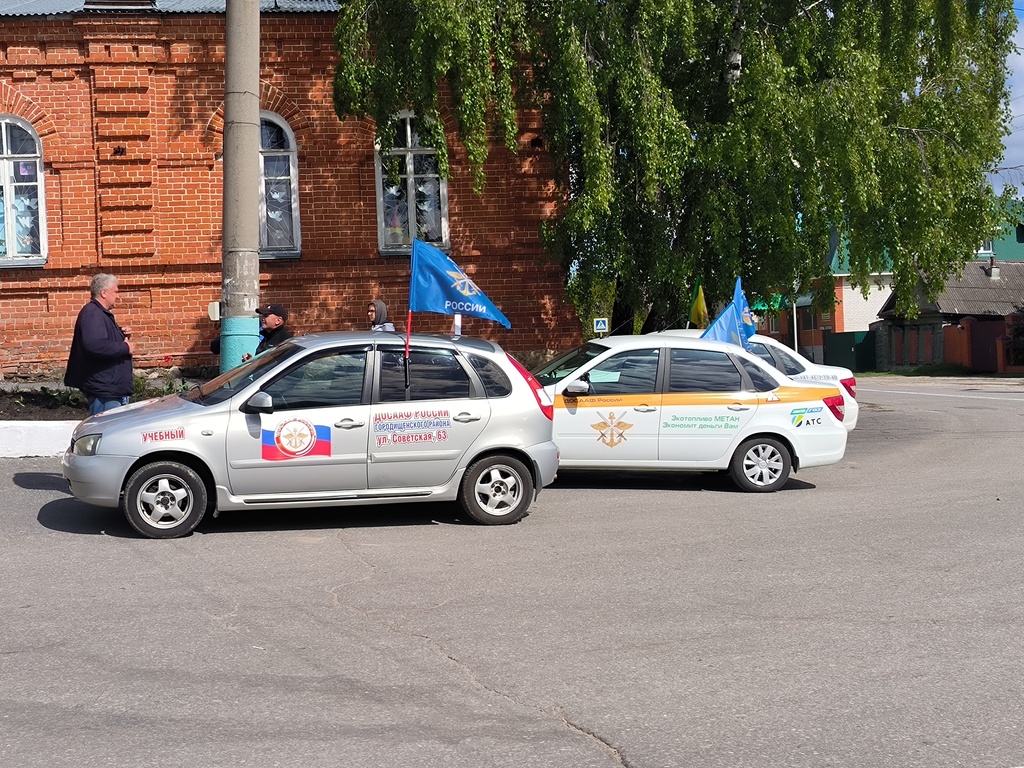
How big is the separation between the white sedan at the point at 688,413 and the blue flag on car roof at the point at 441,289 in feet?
3.24

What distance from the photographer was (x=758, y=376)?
1181 cm

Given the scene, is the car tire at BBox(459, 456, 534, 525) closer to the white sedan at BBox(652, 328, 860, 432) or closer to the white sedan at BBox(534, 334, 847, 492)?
the white sedan at BBox(534, 334, 847, 492)

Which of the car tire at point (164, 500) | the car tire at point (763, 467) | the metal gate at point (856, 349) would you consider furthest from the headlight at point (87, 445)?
the metal gate at point (856, 349)

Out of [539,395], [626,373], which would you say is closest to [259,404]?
[539,395]

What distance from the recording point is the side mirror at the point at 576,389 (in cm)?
1146

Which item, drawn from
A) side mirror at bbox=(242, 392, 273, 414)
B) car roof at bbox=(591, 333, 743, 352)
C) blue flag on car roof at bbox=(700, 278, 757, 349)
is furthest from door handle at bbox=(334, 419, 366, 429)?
blue flag on car roof at bbox=(700, 278, 757, 349)

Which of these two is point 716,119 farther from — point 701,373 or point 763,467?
point 763,467

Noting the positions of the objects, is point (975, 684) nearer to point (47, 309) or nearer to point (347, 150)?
point (347, 150)

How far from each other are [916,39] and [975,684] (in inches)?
548

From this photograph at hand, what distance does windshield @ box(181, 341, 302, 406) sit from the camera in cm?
920

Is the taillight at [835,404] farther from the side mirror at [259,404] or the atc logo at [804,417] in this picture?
the side mirror at [259,404]

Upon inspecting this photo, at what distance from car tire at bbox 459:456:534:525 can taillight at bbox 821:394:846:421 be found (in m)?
3.86

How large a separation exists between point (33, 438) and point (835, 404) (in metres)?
8.62

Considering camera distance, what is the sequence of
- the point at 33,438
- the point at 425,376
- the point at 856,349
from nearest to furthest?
the point at 425,376
the point at 33,438
the point at 856,349
